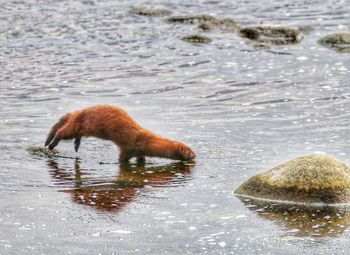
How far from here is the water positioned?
32.6 feet

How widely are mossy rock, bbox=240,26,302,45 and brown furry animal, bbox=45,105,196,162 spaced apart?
10936 mm

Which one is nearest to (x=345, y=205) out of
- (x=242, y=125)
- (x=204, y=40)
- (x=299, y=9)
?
(x=242, y=125)

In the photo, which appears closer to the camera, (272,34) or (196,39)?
(196,39)

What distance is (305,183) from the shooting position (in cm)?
1105

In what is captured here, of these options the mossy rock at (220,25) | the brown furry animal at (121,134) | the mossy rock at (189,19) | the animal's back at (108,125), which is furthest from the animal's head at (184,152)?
the mossy rock at (189,19)

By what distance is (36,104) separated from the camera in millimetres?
16812

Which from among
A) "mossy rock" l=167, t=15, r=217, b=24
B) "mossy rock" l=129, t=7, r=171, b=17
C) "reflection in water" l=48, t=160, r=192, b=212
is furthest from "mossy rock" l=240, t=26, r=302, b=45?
"reflection in water" l=48, t=160, r=192, b=212

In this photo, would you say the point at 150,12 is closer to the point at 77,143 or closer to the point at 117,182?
the point at 77,143

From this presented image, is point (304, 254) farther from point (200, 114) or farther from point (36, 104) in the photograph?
point (36, 104)

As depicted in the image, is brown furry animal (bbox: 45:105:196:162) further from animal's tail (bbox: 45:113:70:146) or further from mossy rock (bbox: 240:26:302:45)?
mossy rock (bbox: 240:26:302:45)

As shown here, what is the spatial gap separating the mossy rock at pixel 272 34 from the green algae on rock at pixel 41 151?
1116 centimetres

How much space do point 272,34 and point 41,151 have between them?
1198cm

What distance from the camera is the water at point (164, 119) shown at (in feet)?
32.6

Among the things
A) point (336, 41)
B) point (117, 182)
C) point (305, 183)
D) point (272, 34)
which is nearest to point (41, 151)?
point (117, 182)
